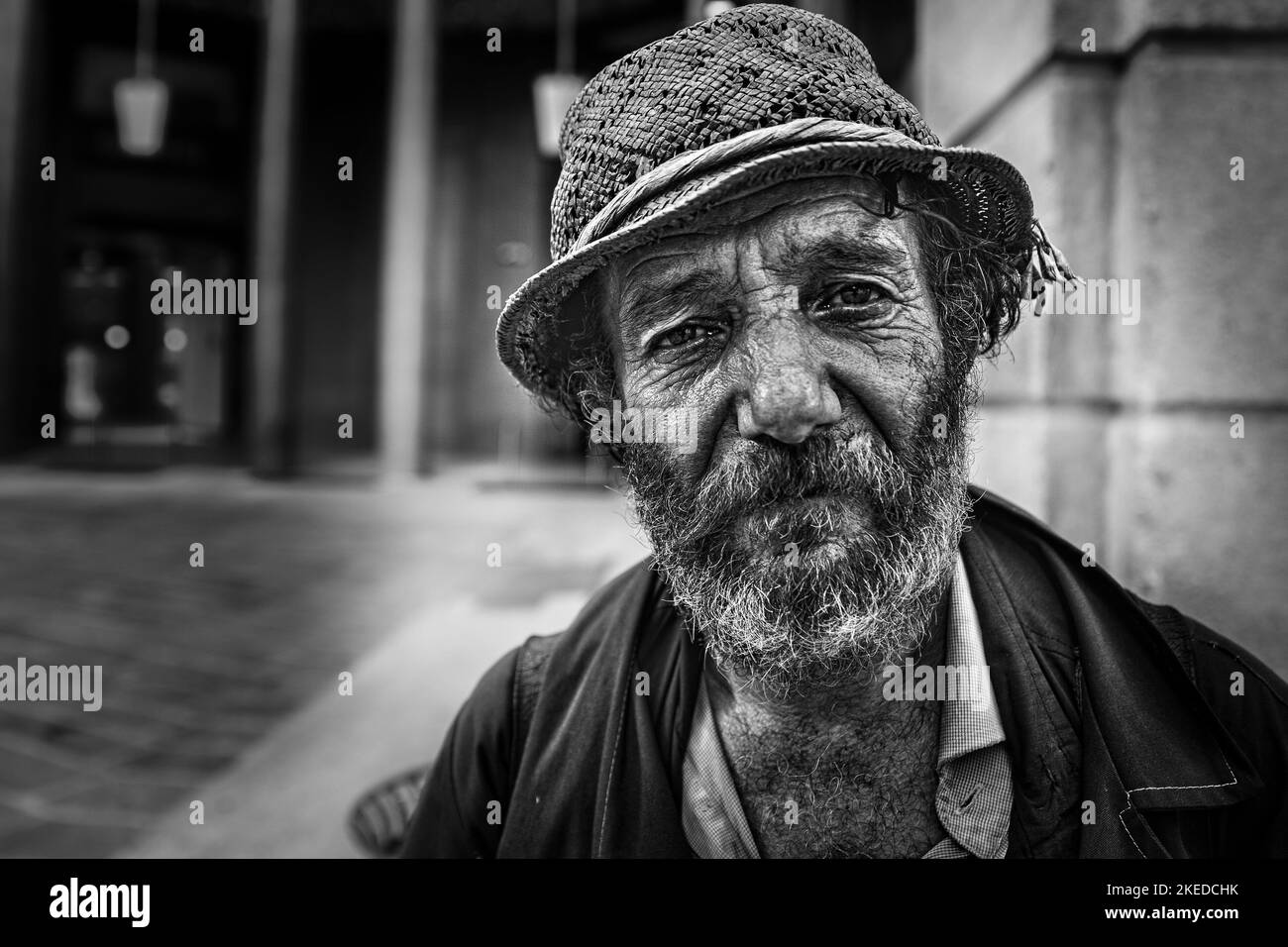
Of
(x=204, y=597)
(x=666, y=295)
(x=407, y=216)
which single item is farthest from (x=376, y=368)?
(x=666, y=295)

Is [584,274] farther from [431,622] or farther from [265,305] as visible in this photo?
[265,305]

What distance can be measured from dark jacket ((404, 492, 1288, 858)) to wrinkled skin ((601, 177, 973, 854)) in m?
0.14

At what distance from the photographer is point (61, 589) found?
16.6 ft

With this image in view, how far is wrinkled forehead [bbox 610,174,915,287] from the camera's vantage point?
3.72 feet

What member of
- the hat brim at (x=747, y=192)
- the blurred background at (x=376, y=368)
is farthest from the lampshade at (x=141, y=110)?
the hat brim at (x=747, y=192)

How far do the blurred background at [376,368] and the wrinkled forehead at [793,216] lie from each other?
0.50 m

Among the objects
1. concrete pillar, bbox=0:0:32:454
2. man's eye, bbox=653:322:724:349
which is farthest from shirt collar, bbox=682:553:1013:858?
concrete pillar, bbox=0:0:32:454

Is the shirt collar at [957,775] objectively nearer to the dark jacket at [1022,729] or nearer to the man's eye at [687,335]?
the dark jacket at [1022,729]

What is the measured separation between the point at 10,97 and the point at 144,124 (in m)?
2.79

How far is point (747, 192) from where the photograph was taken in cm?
111

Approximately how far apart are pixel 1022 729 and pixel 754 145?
34.0 inches

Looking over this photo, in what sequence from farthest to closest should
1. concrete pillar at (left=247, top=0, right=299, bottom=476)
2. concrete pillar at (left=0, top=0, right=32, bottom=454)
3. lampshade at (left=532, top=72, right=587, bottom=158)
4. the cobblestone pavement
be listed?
concrete pillar at (left=247, top=0, right=299, bottom=476) → concrete pillar at (left=0, top=0, right=32, bottom=454) → lampshade at (left=532, top=72, right=587, bottom=158) → the cobblestone pavement

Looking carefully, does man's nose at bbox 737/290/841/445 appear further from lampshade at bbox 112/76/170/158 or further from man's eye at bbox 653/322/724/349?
lampshade at bbox 112/76/170/158
